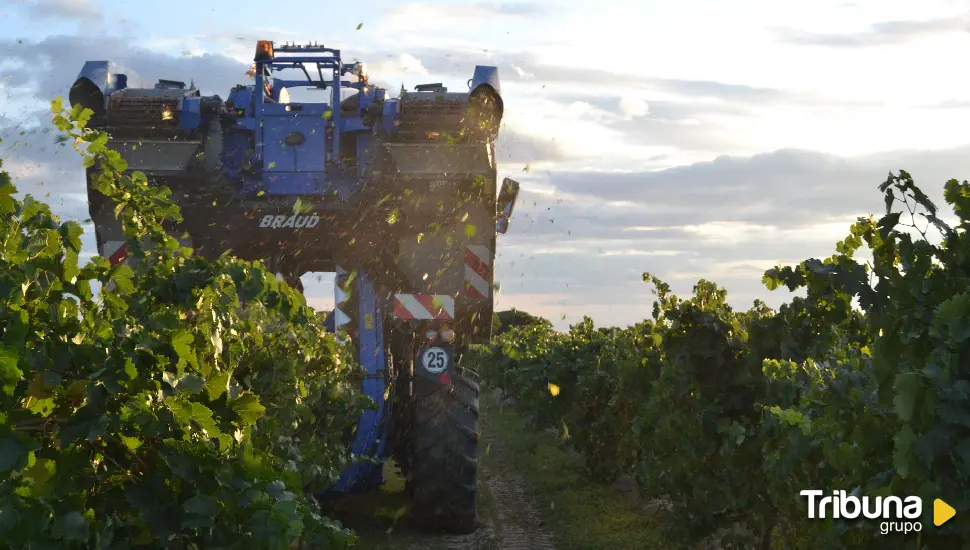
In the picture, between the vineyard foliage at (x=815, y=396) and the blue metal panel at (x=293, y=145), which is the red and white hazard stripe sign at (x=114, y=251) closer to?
the blue metal panel at (x=293, y=145)

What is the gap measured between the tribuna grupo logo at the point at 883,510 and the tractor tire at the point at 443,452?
14.4 feet

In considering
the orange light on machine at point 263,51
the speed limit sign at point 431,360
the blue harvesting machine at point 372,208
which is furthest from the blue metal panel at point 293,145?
the speed limit sign at point 431,360

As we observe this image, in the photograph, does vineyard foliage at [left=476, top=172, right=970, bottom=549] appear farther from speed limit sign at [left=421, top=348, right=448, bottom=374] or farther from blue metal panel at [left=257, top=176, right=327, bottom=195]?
blue metal panel at [left=257, top=176, right=327, bottom=195]

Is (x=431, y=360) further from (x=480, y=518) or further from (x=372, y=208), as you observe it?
(x=480, y=518)

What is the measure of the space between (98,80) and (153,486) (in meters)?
6.41

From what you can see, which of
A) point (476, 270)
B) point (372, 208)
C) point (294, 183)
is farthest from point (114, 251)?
point (476, 270)

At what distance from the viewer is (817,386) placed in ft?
17.4

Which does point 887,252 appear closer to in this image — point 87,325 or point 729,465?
point 87,325

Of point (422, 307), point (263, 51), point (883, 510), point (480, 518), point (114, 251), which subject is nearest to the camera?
point (883, 510)

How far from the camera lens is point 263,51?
926cm

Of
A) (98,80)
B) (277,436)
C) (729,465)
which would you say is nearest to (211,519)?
(277,436)

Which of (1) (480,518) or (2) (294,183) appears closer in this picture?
(2) (294,183)

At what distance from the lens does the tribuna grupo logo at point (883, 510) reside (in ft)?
12.3

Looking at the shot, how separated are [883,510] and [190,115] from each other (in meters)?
6.62
